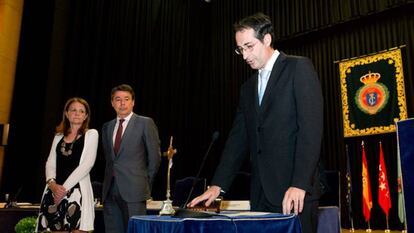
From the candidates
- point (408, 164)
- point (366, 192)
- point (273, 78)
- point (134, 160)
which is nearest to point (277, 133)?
point (273, 78)

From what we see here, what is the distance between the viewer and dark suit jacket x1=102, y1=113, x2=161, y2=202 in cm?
301

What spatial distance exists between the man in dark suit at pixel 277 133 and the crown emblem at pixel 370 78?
607 cm

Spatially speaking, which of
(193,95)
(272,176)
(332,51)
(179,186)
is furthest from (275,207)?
(193,95)

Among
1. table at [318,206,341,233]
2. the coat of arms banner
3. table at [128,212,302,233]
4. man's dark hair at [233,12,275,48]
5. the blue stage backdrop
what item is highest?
the coat of arms banner

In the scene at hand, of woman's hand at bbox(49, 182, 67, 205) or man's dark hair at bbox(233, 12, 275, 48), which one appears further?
woman's hand at bbox(49, 182, 67, 205)

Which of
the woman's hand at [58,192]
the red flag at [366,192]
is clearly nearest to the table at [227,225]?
the woman's hand at [58,192]

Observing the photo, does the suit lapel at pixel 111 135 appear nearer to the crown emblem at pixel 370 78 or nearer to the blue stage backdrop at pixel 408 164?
the blue stage backdrop at pixel 408 164

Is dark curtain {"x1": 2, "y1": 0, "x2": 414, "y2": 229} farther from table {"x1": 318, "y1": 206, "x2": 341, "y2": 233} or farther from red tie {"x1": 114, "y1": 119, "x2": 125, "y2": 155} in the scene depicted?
red tie {"x1": 114, "y1": 119, "x2": 125, "y2": 155}

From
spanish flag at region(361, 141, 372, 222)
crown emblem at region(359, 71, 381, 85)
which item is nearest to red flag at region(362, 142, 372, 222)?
spanish flag at region(361, 141, 372, 222)

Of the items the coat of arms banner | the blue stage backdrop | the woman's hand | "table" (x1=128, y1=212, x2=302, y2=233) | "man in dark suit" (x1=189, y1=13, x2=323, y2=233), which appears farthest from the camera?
the coat of arms banner

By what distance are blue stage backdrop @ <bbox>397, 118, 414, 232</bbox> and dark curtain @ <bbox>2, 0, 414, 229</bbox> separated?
17.2ft

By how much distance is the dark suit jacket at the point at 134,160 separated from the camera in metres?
3.01

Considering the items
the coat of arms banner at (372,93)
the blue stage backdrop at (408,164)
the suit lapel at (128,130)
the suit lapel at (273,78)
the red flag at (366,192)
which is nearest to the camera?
the suit lapel at (273,78)

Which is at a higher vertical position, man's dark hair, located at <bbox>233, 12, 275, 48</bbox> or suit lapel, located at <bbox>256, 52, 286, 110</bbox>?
man's dark hair, located at <bbox>233, 12, 275, 48</bbox>
